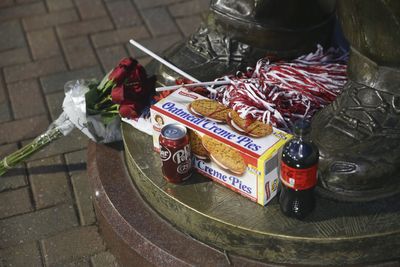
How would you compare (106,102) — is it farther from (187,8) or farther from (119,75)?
(187,8)

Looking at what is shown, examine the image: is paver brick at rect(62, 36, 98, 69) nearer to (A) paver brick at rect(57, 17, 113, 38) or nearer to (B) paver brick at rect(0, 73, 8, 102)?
(A) paver brick at rect(57, 17, 113, 38)

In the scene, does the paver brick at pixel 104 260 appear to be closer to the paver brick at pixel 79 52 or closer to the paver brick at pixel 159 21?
the paver brick at pixel 79 52

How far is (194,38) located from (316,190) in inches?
37.3

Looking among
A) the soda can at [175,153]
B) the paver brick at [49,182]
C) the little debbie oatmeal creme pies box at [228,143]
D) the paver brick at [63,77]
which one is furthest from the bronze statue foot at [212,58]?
the paver brick at [63,77]

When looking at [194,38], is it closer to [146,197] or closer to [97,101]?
[97,101]

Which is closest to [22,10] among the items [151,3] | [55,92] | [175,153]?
[151,3]

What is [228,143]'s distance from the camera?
85.6 inches

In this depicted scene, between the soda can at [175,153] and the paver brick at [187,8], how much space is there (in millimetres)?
1846

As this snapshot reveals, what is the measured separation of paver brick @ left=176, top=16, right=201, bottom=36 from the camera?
12.7 ft

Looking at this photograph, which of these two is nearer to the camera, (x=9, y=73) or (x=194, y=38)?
(x=194, y=38)

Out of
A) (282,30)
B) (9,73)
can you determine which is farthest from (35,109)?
(282,30)

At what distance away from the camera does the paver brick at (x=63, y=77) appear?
137 inches

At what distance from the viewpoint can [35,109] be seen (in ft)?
11.0

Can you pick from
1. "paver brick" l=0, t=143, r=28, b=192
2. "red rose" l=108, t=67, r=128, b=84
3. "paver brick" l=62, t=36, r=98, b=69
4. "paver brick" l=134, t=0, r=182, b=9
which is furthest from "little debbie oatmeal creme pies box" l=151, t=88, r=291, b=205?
"paver brick" l=134, t=0, r=182, b=9
